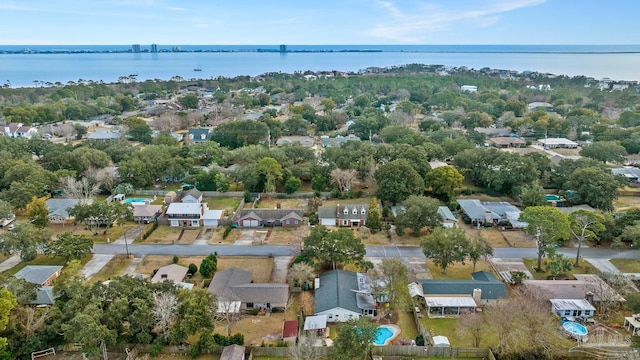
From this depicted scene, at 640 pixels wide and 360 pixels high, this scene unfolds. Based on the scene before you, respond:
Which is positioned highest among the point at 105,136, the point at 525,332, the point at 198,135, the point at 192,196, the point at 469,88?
the point at 469,88

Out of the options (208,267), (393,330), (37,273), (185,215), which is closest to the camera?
(393,330)

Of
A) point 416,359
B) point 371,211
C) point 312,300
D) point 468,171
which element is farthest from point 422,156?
point 416,359

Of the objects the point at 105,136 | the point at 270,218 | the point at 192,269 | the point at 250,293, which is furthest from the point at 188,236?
the point at 105,136

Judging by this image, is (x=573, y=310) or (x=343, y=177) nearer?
(x=573, y=310)

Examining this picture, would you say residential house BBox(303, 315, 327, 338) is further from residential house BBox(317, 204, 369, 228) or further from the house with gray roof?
residential house BBox(317, 204, 369, 228)

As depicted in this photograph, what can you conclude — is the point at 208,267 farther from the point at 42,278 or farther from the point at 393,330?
the point at 393,330

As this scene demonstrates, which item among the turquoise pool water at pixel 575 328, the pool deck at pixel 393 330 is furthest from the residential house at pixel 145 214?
the turquoise pool water at pixel 575 328

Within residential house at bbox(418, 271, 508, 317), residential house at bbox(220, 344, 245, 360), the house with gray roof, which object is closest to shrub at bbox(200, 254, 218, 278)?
residential house at bbox(220, 344, 245, 360)
